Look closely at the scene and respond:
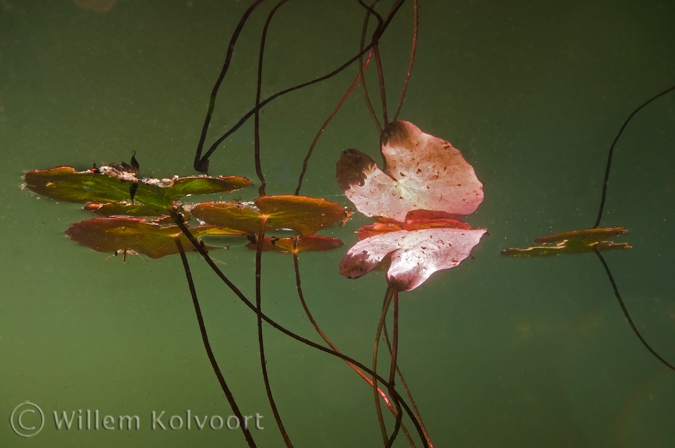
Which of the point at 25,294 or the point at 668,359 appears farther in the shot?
the point at 668,359

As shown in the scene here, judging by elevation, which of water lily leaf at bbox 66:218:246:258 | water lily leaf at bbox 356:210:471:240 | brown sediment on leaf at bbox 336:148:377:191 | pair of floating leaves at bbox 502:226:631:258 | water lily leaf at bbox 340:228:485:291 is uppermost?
brown sediment on leaf at bbox 336:148:377:191

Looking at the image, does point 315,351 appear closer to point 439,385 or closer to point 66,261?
point 439,385

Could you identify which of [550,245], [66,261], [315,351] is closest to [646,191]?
[550,245]

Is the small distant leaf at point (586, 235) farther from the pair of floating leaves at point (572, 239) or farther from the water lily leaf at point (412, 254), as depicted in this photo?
the water lily leaf at point (412, 254)

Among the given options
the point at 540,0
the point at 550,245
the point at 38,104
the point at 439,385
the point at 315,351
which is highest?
the point at 540,0

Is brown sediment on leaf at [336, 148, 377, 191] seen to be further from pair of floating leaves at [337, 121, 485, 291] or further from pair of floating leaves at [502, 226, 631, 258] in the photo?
pair of floating leaves at [502, 226, 631, 258]

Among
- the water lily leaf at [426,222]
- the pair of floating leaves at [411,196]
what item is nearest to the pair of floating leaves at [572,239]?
the water lily leaf at [426,222]

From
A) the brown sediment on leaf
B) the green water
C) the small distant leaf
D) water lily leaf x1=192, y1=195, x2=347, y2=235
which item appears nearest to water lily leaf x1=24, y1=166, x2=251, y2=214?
water lily leaf x1=192, y1=195, x2=347, y2=235
